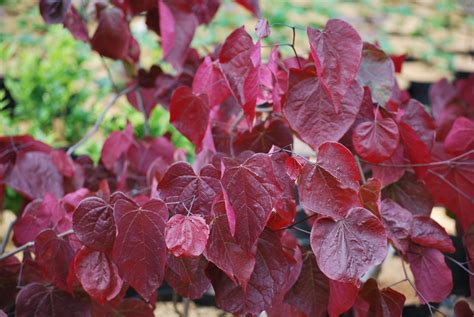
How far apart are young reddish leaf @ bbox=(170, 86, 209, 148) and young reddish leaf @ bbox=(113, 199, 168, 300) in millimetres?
225

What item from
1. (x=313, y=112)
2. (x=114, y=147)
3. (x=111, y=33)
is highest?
(x=313, y=112)

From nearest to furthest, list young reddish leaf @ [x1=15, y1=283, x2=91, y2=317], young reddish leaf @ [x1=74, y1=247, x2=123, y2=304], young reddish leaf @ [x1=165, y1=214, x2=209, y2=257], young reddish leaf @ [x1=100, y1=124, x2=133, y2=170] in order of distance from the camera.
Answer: young reddish leaf @ [x1=165, y1=214, x2=209, y2=257] → young reddish leaf @ [x1=74, y1=247, x2=123, y2=304] → young reddish leaf @ [x1=15, y1=283, x2=91, y2=317] → young reddish leaf @ [x1=100, y1=124, x2=133, y2=170]

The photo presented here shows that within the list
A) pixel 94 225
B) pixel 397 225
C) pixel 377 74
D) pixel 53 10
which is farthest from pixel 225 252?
pixel 53 10

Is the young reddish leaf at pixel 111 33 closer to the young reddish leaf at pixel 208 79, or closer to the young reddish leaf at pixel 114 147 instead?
the young reddish leaf at pixel 114 147

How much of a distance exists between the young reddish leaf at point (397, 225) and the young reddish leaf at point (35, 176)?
0.60 meters

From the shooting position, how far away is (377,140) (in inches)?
37.8

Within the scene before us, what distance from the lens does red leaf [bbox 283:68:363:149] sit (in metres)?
0.91

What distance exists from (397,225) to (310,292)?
15 centimetres

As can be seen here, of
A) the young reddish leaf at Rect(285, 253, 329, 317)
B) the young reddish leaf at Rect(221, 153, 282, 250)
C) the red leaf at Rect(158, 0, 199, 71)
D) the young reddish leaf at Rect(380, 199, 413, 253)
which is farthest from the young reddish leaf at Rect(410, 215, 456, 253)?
the red leaf at Rect(158, 0, 199, 71)

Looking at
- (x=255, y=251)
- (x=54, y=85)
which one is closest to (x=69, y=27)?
(x=255, y=251)

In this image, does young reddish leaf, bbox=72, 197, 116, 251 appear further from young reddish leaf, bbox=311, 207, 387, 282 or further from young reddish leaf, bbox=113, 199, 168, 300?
young reddish leaf, bbox=311, 207, 387, 282

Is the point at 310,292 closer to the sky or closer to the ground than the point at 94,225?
closer to the ground

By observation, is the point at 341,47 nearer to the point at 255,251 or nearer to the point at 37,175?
the point at 255,251

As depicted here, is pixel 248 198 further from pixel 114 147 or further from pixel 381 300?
pixel 114 147
